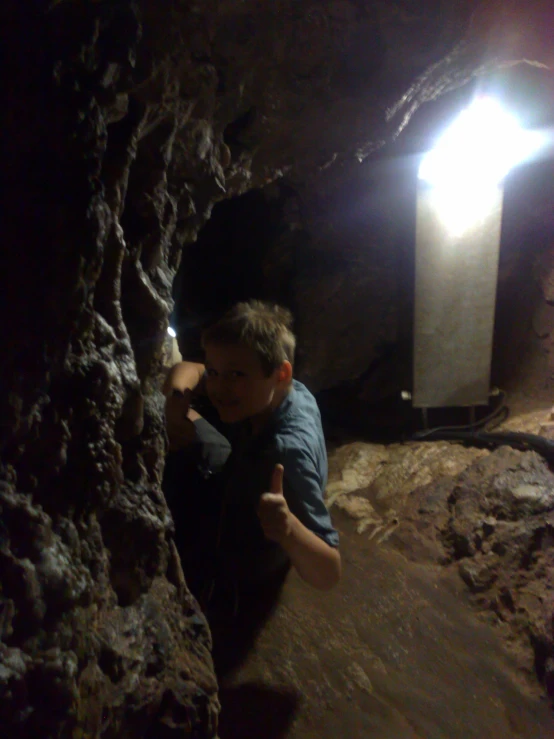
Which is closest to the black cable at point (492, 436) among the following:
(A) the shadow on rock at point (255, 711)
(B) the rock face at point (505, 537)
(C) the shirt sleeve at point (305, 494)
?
(B) the rock face at point (505, 537)

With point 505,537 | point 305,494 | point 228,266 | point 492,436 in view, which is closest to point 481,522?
point 505,537

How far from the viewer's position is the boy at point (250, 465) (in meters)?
1.63

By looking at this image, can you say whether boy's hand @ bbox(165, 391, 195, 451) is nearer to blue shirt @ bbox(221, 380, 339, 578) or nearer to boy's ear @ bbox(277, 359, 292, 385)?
blue shirt @ bbox(221, 380, 339, 578)

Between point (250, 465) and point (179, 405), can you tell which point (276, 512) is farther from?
point (179, 405)

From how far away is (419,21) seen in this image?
1.88 metres

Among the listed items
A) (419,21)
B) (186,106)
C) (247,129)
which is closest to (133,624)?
(186,106)

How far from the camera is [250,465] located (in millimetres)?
1869

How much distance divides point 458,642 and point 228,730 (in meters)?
1.03

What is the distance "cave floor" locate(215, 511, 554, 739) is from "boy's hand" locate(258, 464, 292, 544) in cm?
65

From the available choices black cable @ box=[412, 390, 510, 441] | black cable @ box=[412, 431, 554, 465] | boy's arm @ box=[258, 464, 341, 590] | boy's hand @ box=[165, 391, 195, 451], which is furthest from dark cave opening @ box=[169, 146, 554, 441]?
boy's arm @ box=[258, 464, 341, 590]

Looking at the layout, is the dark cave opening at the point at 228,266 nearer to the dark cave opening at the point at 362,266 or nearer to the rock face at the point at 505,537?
the dark cave opening at the point at 362,266

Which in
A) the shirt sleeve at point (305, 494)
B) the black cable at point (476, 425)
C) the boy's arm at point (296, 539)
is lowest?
the boy's arm at point (296, 539)

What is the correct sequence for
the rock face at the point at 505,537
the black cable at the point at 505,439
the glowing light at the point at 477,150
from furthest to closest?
the glowing light at the point at 477,150
the black cable at the point at 505,439
the rock face at the point at 505,537

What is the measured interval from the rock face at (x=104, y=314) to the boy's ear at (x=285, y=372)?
1.69 feet
